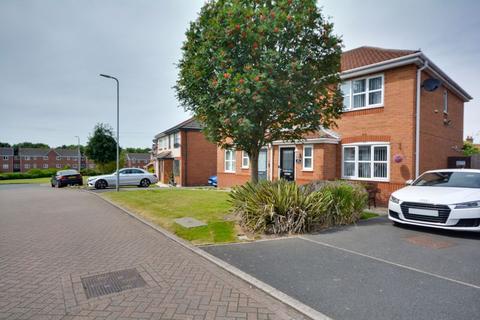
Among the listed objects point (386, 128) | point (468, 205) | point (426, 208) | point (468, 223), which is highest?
point (386, 128)

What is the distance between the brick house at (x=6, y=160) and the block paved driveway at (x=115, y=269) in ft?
345

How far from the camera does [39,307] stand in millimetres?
3336

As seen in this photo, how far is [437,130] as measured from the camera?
40.5 feet

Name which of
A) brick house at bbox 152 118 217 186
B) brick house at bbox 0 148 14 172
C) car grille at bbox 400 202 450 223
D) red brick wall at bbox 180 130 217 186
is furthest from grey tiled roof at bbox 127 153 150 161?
car grille at bbox 400 202 450 223

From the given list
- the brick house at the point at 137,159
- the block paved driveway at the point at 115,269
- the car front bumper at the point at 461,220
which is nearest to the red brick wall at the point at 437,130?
the car front bumper at the point at 461,220

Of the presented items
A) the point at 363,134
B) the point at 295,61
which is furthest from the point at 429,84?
the point at 295,61

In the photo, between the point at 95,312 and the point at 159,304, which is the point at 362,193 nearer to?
the point at 159,304

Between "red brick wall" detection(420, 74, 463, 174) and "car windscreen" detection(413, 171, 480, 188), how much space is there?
10.5 feet

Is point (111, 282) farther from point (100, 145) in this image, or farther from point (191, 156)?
point (100, 145)

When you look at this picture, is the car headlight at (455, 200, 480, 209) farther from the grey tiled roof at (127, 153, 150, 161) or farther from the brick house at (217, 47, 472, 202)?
the grey tiled roof at (127, 153, 150, 161)

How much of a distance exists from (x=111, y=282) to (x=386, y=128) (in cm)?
1140

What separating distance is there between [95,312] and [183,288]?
3.66 ft

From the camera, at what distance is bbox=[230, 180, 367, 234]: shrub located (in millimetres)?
6861

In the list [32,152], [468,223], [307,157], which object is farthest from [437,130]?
[32,152]
